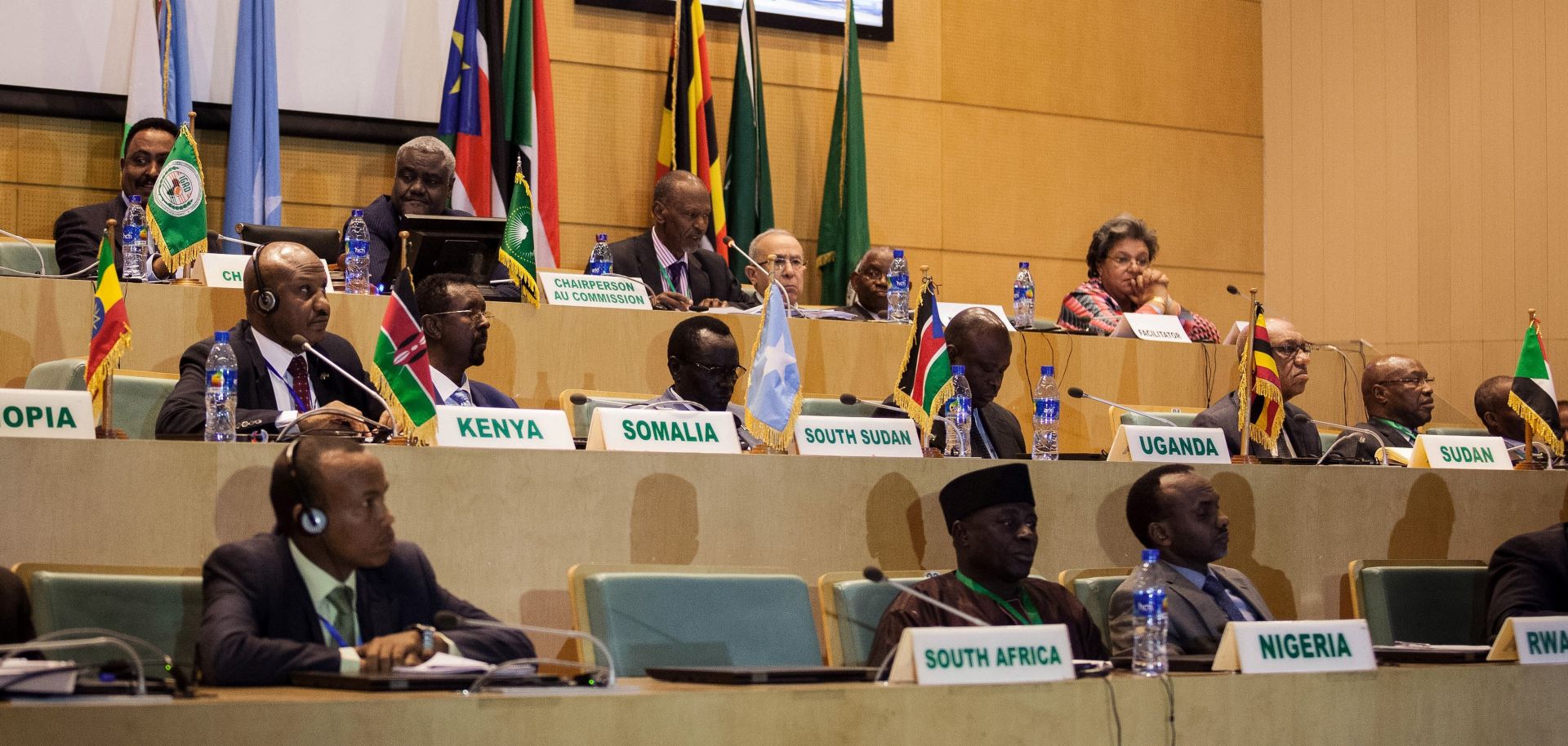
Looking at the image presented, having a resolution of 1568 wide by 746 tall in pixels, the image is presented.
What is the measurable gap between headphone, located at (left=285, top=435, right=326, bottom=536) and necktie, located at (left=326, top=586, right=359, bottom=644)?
0.11 metres

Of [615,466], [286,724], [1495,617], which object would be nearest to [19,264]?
[615,466]

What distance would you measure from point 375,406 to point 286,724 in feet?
7.53

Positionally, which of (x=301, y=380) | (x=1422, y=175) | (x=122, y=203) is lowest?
(x=301, y=380)

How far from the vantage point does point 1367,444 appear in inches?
235

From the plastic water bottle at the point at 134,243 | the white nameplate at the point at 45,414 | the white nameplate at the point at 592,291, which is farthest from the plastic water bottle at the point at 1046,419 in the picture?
the plastic water bottle at the point at 134,243

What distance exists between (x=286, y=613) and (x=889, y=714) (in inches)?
40.8

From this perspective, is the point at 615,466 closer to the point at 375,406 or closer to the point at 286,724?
the point at 375,406

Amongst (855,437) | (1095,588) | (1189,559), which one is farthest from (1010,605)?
(855,437)

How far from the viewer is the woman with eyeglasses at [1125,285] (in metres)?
6.73

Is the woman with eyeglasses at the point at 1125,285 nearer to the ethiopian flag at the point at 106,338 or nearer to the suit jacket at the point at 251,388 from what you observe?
the suit jacket at the point at 251,388

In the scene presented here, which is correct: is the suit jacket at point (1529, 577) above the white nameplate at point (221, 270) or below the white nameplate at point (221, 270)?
below

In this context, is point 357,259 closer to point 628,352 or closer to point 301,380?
point 628,352

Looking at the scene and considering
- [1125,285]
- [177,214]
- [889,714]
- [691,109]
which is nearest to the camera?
[889,714]

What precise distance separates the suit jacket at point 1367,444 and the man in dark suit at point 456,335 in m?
2.92
